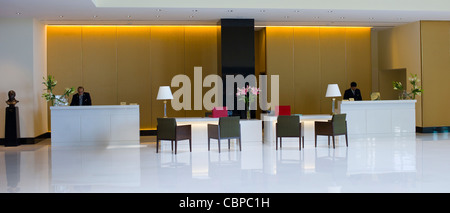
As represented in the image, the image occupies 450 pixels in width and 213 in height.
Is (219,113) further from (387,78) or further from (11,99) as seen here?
(387,78)

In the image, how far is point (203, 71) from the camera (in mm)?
15391

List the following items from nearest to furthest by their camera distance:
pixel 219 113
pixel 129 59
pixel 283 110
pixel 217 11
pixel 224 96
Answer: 1. pixel 219 113
2. pixel 283 110
3. pixel 217 11
4. pixel 224 96
5. pixel 129 59

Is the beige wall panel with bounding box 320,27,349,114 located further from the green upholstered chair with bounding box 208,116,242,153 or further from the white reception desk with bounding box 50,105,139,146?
the white reception desk with bounding box 50,105,139,146

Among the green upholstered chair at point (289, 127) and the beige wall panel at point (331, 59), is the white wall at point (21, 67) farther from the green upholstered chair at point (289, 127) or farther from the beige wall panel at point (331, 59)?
the beige wall panel at point (331, 59)

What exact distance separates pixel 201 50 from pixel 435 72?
7289 millimetres

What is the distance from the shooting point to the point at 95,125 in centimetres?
1223

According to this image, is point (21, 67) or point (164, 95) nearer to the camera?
point (164, 95)

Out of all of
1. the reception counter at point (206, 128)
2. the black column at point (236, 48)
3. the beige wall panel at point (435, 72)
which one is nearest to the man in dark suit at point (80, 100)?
the reception counter at point (206, 128)

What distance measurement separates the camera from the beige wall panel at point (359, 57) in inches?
628

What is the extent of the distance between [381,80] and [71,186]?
12.8 m

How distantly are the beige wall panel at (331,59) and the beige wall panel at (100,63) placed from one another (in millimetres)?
6812

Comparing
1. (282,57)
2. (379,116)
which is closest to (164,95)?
(282,57)

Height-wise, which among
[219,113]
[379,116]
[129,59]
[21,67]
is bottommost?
[379,116]
